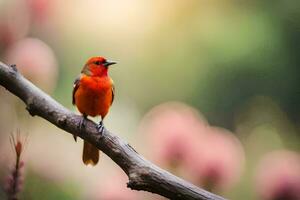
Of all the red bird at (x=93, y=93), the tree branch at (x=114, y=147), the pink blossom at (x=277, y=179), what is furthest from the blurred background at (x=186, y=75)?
the tree branch at (x=114, y=147)

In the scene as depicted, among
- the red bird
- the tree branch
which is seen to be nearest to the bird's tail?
the red bird

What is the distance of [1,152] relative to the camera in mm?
841

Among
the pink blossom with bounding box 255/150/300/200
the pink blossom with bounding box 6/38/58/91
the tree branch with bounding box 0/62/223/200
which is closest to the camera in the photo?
the tree branch with bounding box 0/62/223/200

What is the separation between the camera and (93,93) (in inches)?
29.6

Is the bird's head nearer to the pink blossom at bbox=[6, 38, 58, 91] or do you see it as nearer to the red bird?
the red bird

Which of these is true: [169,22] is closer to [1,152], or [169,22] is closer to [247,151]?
[247,151]

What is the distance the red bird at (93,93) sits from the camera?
2.44 ft

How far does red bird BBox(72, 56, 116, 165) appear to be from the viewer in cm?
74

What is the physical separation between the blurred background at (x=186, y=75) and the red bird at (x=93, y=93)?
0.20m

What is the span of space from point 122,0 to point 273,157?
406 millimetres

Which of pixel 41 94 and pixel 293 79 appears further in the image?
pixel 293 79

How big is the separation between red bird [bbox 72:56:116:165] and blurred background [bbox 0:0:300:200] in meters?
0.20

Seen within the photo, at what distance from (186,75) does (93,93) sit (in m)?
0.46

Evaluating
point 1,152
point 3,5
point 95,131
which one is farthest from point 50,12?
point 95,131
